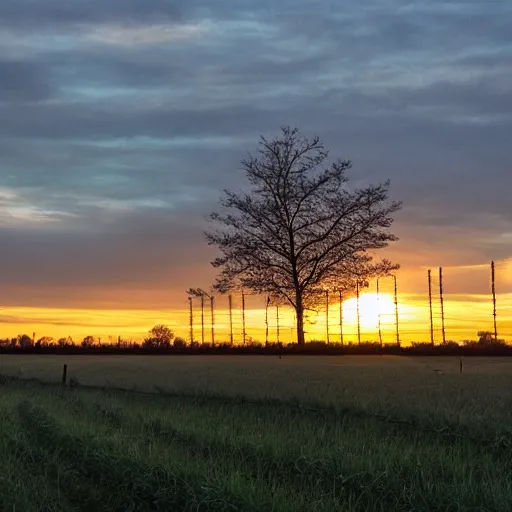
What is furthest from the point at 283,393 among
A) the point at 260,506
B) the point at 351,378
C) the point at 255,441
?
the point at 260,506

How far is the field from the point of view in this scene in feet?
26.9

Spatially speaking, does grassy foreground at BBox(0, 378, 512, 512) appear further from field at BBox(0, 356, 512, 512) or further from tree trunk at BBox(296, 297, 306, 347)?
tree trunk at BBox(296, 297, 306, 347)

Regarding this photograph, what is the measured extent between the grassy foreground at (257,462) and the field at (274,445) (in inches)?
0.9

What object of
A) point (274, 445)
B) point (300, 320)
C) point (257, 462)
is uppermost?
point (300, 320)

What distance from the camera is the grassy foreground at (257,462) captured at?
8.00m

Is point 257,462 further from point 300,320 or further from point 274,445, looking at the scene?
point 300,320

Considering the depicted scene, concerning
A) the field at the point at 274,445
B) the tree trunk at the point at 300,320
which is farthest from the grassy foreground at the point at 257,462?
the tree trunk at the point at 300,320

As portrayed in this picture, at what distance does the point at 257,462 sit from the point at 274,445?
1.72 ft

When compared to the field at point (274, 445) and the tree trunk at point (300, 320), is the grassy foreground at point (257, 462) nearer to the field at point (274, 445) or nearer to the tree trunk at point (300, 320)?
the field at point (274, 445)

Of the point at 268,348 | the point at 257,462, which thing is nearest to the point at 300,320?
the point at 268,348

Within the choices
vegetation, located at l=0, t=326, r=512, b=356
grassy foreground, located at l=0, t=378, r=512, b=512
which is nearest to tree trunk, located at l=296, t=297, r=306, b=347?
vegetation, located at l=0, t=326, r=512, b=356

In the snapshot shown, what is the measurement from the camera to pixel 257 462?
9.68 m

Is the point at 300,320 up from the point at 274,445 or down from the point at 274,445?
up

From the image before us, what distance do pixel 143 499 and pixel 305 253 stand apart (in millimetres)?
26581
